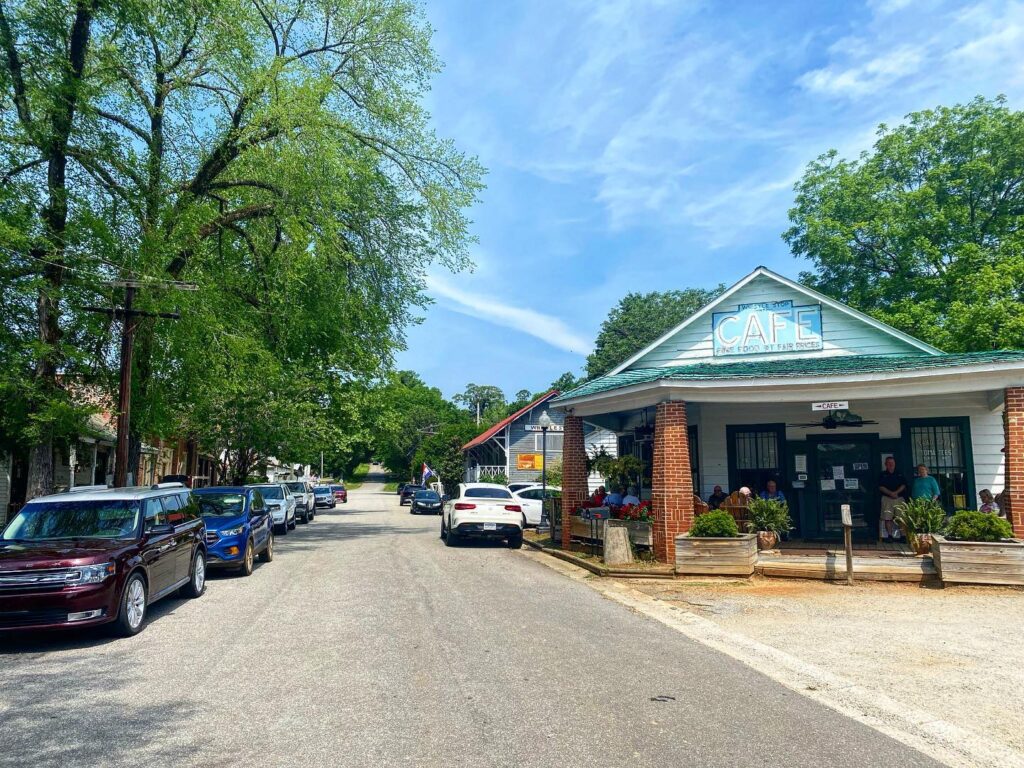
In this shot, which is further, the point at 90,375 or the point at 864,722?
the point at 90,375

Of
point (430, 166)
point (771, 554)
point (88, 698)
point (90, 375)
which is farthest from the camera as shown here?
point (430, 166)

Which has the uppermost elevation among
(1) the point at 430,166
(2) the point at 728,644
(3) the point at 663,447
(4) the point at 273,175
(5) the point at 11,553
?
(1) the point at 430,166

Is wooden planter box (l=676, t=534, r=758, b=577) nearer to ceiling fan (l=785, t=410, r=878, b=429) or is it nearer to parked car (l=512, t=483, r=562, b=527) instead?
ceiling fan (l=785, t=410, r=878, b=429)

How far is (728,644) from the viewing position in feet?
28.0

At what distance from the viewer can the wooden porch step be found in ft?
40.9

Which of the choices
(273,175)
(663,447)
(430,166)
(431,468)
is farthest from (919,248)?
(431,468)

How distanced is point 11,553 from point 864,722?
8.54 m

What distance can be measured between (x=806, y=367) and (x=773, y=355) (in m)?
2.42

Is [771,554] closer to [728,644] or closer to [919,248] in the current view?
[728,644]

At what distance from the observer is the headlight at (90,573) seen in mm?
8242

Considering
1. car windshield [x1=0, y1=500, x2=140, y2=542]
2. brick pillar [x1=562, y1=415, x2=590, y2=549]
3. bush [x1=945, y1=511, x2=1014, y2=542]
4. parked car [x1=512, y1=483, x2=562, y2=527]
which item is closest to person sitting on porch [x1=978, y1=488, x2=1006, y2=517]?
bush [x1=945, y1=511, x2=1014, y2=542]

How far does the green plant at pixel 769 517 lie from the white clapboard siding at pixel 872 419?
3.20 meters

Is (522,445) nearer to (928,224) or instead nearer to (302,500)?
(302,500)

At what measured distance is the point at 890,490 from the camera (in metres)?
15.6
